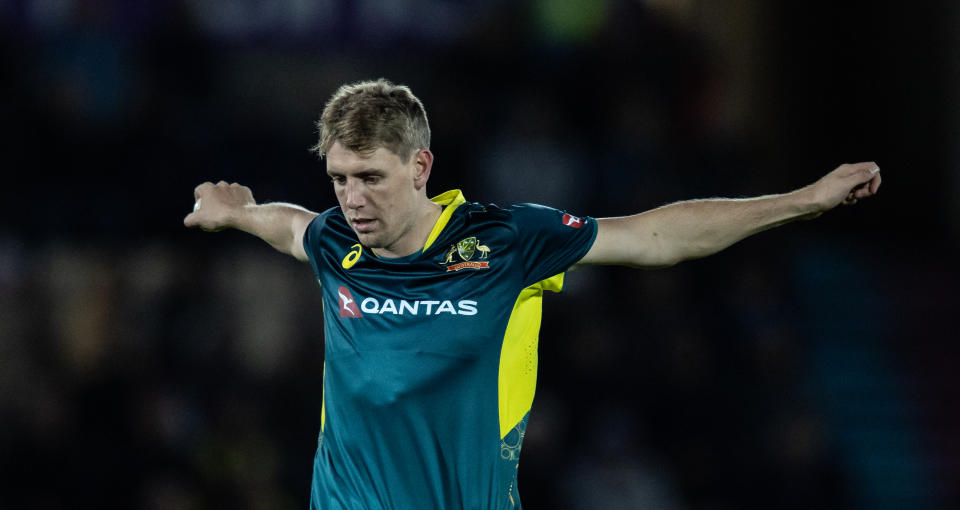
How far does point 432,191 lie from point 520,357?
5.14m

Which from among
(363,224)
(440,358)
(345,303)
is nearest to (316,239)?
(345,303)

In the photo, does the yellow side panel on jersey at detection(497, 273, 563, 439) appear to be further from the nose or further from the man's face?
the nose

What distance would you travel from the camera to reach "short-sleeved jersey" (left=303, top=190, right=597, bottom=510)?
432 centimetres

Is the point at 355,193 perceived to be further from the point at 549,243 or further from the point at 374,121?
the point at 549,243

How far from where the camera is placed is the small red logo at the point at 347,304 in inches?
176

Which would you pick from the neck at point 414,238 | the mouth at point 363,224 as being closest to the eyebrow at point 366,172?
the mouth at point 363,224

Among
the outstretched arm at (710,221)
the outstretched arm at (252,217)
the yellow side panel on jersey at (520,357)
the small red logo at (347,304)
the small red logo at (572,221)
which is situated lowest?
the yellow side panel on jersey at (520,357)

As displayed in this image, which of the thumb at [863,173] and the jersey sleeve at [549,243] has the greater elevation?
the thumb at [863,173]

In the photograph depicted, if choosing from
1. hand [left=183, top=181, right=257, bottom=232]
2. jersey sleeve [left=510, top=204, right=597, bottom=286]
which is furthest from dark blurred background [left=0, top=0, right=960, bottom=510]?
jersey sleeve [left=510, top=204, right=597, bottom=286]

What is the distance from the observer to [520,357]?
4.53m

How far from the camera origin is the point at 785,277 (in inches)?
446

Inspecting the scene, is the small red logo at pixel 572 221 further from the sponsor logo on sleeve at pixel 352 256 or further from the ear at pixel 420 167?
the sponsor logo on sleeve at pixel 352 256

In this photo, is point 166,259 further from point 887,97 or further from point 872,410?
point 887,97

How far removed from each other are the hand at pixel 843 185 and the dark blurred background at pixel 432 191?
15.3 feet
